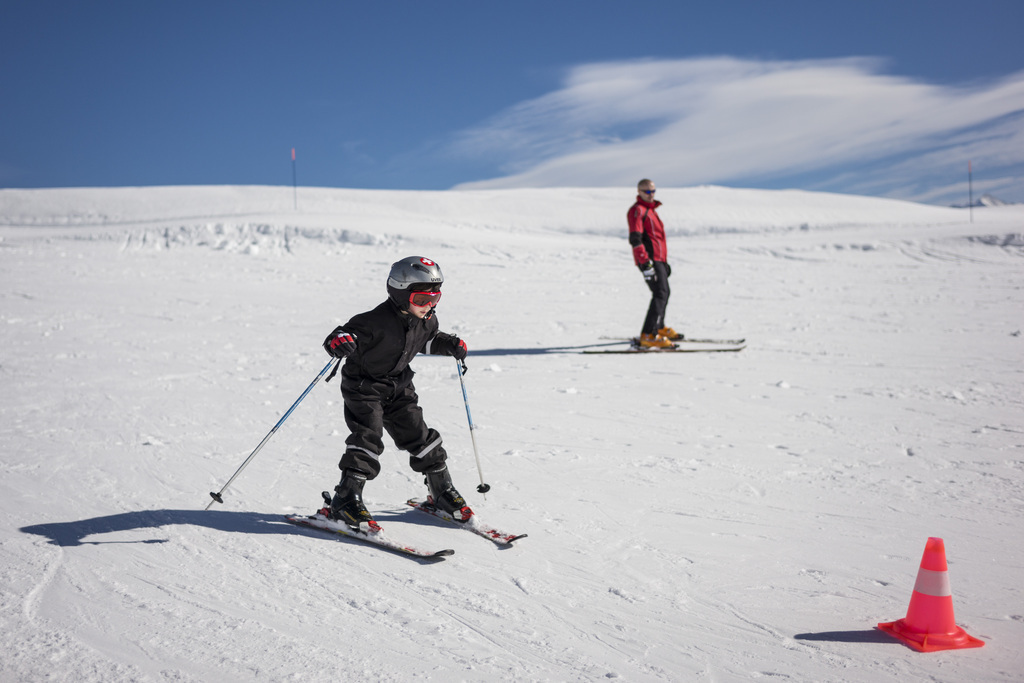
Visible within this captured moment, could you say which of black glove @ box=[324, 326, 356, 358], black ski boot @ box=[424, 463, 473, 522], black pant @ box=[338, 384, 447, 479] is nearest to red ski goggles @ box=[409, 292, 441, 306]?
black glove @ box=[324, 326, 356, 358]

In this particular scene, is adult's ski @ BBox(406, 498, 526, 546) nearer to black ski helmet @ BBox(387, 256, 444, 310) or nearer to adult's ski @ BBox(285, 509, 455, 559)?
adult's ski @ BBox(285, 509, 455, 559)

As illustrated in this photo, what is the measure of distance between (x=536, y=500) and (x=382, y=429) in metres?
1.01

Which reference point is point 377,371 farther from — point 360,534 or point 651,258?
point 651,258

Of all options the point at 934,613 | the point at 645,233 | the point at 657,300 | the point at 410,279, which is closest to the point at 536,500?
the point at 410,279

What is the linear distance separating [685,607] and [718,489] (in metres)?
1.50

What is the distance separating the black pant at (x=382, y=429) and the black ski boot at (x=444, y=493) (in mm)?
50

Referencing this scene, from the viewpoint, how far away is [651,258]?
9375 mm

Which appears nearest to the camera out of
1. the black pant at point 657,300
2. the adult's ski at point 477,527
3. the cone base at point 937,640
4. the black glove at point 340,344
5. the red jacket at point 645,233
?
the cone base at point 937,640

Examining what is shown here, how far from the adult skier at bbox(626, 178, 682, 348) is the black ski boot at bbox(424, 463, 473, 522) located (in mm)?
5741

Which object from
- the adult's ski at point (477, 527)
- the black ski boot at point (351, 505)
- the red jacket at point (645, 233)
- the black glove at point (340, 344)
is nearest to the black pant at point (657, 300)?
the red jacket at point (645, 233)

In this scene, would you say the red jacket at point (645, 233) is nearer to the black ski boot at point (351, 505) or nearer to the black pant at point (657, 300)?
the black pant at point (657, 300)

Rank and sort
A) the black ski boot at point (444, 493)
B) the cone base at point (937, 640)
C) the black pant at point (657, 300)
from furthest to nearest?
the black pant at point (657, 300) < the black ski boot at point (444, 493) < the cone base at point (937, 640)

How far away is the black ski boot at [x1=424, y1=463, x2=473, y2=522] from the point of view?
385cm

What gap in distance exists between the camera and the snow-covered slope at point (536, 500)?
2697mm
